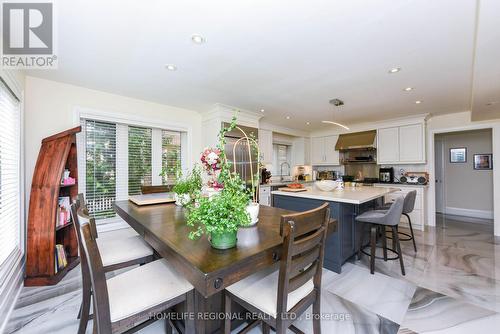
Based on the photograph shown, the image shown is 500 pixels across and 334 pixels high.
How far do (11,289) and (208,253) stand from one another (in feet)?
7.34

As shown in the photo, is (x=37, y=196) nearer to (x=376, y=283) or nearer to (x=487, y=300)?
(x=376, y=283)

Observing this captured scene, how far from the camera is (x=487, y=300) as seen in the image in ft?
6.36

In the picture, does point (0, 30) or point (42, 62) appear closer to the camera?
point (0, 30)

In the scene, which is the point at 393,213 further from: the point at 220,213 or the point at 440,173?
the point at 440,173

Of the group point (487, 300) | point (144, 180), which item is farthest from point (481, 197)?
point (144, 180)

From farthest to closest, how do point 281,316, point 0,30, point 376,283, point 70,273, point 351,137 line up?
1. point 351,137
2. point 70,273
3. point 376,283
4. point 0,30
5. point 281,316

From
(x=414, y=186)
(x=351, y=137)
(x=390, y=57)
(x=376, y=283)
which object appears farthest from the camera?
(x=351, y=137)

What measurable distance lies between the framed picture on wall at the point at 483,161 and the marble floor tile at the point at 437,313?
200 inches

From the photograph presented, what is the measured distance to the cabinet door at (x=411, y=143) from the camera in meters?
4.41

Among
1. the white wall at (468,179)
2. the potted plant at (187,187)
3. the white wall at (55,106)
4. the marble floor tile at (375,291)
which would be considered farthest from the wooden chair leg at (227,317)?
the white wall at (468,179)

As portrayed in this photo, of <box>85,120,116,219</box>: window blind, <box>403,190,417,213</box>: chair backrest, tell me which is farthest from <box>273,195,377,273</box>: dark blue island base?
<box>85,120,116,219</box>: window blind

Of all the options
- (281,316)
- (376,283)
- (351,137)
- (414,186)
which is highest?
(351,137)

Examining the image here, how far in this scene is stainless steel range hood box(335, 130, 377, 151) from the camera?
508 centimetres

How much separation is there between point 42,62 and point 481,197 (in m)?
8.70
